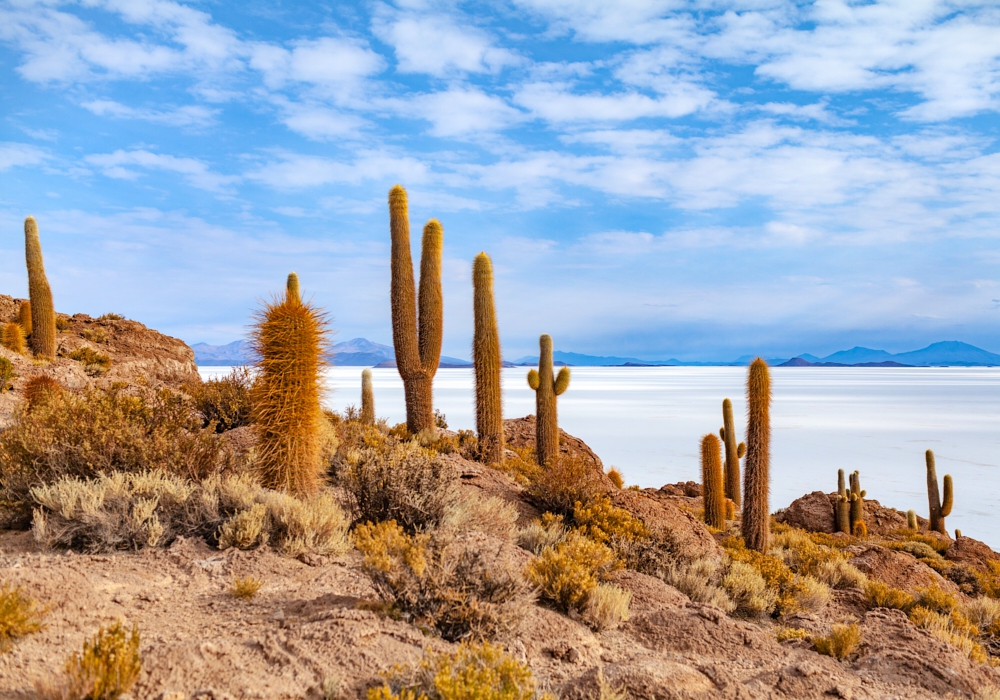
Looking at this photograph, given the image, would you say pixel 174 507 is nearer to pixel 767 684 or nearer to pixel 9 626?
pixel 9 626

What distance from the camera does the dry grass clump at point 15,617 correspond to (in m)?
3.80

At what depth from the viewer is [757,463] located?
1248 centimetres

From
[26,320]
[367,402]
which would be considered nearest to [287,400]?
[367,402]

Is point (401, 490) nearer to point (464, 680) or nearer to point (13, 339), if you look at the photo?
point (464, 680)

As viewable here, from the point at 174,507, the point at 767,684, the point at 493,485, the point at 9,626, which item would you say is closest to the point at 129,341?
the point at 493,485

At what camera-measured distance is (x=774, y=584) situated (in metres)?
8.51

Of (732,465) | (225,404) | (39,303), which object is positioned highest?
(39,303)

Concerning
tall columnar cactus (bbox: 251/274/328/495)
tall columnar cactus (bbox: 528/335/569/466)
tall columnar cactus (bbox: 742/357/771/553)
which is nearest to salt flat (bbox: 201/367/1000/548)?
Result: tall columnar cactus (bbox: 251/274/328/495)

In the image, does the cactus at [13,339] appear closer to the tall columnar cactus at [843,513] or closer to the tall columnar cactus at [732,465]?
the tall columnar cactus at [732,465]

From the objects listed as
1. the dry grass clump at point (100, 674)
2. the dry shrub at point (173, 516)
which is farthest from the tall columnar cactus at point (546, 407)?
the dry grass clump at point (100, 674)

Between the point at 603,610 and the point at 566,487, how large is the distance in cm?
425

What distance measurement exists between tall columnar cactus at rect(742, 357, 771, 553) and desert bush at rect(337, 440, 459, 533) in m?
7.02

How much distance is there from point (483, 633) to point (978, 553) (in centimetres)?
1677

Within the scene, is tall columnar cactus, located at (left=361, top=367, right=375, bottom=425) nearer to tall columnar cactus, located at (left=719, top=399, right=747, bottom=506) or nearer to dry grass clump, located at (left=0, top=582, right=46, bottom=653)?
tall columnar cactus, located at (left=719, top=399, right=747, bottom=506)
